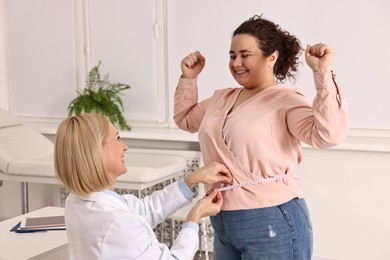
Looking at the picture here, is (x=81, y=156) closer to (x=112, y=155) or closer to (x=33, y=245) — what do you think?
(x=112, y=155)

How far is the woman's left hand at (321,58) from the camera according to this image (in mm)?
1488

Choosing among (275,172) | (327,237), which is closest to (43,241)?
(275,172)

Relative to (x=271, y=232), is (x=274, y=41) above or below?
above

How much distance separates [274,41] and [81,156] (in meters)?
0.63

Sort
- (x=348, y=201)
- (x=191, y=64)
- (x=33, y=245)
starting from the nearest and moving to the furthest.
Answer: (x=191, y=64), (x=33, y=245), (x=348, y=201)

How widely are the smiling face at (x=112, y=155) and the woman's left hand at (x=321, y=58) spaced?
0.54 m

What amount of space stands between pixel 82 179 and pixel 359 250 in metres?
2.28

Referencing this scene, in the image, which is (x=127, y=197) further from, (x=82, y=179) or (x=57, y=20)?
(x=57, y=20)

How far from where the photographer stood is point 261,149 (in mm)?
1620

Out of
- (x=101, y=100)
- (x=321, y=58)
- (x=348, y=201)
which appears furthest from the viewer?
(x=101, y=100)

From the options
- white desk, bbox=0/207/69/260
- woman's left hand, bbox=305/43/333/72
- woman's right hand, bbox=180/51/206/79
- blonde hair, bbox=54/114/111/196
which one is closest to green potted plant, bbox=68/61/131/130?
white desk, bbox=0/207/69/260

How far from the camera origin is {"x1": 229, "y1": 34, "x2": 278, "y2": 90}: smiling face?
1.68 meters

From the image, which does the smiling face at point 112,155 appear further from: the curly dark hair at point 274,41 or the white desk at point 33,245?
the white desk at point 33,245

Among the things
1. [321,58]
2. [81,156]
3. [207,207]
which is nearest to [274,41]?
[321,58]
